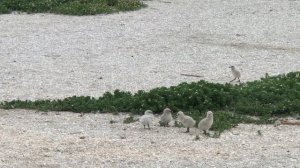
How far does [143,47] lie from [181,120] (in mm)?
7635

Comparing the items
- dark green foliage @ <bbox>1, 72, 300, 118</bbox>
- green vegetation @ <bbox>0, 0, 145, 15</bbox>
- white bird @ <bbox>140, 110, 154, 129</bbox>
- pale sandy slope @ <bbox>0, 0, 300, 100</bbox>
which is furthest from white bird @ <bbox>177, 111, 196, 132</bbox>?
green vegetation @ <bbox>0, 0, 145, 15</bbox>

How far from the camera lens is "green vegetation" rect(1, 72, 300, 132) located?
12.6 metres

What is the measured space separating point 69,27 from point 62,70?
528 centimetres

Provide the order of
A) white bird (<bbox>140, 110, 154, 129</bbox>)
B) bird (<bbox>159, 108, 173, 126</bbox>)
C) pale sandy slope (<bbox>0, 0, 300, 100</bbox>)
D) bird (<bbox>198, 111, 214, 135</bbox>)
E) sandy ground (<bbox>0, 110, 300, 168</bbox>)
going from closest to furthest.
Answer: sandy ground (<bbox>0, 110, 300, 168</bbox>), bird (<bbox>198, 111, 214, 135</bbox>), white bird (<bbox>140, 110, 154, 129</bbox>), bird (<bbox>159, 108, 173, 126</bbox>), pale sandy slope (<bbox>0, 0, 300, 100</bbox>)

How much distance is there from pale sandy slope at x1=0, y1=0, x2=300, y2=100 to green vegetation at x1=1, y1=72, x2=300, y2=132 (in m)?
1.06

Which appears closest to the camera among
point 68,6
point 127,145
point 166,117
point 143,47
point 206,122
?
point 127,145

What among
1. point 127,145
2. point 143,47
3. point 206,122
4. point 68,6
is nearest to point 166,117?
point 206,122

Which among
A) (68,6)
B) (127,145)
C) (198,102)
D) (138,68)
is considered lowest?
(127,145)

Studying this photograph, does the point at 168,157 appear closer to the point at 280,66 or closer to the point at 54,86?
the point at 54,86

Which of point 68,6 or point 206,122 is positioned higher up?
point 68,6

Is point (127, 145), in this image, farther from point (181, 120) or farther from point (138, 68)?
point (138, 68)

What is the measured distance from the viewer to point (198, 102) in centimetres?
1270

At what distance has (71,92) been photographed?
47.0 feet

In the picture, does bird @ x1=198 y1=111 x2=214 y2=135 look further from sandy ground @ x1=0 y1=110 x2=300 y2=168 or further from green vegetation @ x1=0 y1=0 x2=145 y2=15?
green vegetation @ x1=0 y1=0 x2=145 y2=15
